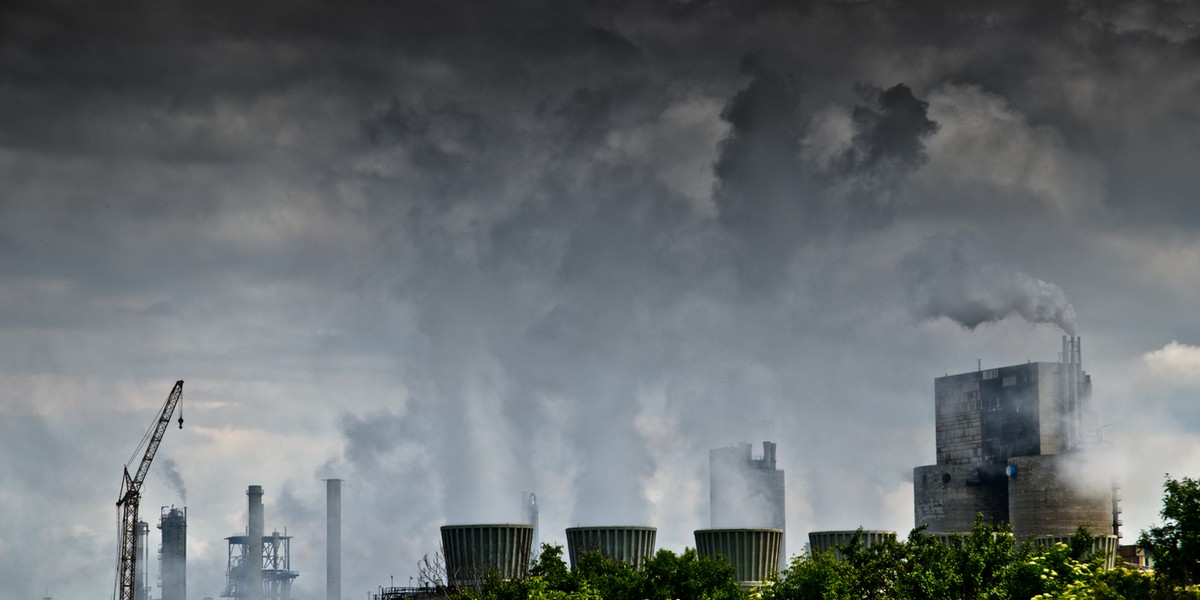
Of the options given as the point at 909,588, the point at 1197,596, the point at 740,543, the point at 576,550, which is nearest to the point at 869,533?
the point at 740,543

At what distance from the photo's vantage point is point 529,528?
128m

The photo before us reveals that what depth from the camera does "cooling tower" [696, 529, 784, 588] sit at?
126m

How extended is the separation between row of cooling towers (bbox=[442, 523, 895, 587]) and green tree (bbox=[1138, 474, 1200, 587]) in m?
51.9

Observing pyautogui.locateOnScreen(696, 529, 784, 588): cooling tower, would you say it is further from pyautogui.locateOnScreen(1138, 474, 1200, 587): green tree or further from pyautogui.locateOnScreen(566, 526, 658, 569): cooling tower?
pyautogui.locateOnScreen(1138, 474, 1200, 587): green tree

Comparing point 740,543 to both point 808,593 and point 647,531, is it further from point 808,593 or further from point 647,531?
point 808,593

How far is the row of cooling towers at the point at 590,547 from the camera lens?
123812 mm

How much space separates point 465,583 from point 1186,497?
220 ft

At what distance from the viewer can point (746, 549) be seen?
417ft

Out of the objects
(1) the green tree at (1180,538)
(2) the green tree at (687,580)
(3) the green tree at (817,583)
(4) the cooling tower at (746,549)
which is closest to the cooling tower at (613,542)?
(4) the cooling tower at (746,549)

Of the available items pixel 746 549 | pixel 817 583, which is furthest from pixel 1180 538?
pixel 746 549

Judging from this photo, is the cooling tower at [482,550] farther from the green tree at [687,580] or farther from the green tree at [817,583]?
the green tree at [817,583]

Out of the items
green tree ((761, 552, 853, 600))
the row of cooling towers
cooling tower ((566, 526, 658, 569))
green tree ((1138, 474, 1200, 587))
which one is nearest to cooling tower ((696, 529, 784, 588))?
the row of cooling towers

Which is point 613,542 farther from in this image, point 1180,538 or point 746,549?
point 1180,538

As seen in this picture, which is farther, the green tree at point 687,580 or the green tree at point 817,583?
the green tree at point 687,580
